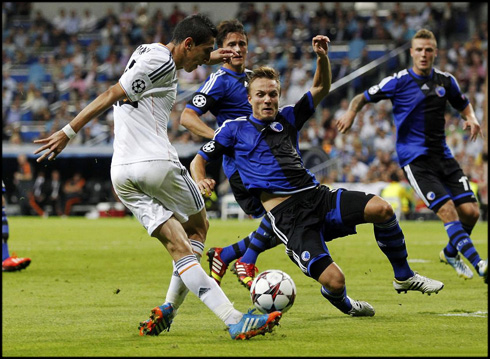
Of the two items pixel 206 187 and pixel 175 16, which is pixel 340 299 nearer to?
pixel 206 187

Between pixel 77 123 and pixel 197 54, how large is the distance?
3.59 feet

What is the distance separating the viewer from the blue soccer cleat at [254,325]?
5.79 metres

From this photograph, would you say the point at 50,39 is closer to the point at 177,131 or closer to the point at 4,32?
the point at 4,32

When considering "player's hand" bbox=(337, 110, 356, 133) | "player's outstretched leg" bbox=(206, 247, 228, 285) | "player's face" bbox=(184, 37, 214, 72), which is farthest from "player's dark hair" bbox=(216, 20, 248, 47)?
"player's face" bbox=(184, 37, 214, 72)

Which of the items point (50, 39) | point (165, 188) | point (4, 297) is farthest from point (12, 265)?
point (50, 39)

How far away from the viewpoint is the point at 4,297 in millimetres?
8805

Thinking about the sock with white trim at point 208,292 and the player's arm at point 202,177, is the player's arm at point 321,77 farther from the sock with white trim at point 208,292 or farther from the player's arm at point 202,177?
the sock with white trim at point 208,292

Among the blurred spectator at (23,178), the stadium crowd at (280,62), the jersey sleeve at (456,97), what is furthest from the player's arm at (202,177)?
the blurred spectator at (23,178)

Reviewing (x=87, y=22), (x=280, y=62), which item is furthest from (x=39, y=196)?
(x=87, y=22)

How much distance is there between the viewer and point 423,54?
9953 mm

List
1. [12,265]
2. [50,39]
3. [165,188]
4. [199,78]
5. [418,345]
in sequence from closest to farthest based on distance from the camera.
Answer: [418,345] → [165,188] → [12,265] → [199,78] → [50,39]

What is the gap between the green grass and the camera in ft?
18.6

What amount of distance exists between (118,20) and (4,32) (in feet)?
16.2

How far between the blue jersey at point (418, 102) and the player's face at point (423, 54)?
0.27ft
